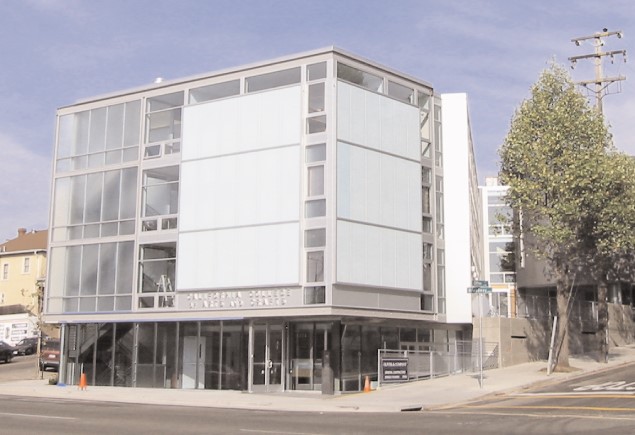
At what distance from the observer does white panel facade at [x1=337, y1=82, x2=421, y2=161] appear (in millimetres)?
32125

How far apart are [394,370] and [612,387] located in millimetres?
8737

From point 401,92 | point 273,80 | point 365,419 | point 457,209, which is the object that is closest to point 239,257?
point 273,80

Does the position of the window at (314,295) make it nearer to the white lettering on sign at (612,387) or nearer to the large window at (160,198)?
the large window at (160,198)

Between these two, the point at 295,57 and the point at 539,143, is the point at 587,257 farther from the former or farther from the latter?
the point at 295,57

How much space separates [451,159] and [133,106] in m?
15.4

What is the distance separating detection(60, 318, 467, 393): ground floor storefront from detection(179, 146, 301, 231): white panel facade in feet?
14.5

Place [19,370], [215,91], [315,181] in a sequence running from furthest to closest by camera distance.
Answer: [19,370] → [215,91] → [315,181]

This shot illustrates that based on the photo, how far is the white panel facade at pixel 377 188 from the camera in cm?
3162

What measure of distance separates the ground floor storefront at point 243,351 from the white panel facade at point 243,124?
7568 mm

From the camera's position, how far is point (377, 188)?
108 ft

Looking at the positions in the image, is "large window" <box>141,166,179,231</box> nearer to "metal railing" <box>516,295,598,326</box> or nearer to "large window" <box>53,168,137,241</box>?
"large window" <box>53,168,137,241</box>

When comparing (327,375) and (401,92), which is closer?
(327,375)

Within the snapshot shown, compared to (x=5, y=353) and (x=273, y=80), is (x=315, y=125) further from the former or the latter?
(x=5, y=353)

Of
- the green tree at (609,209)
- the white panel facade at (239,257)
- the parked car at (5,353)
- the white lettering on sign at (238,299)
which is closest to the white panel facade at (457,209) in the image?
the green tree at (609,209)
